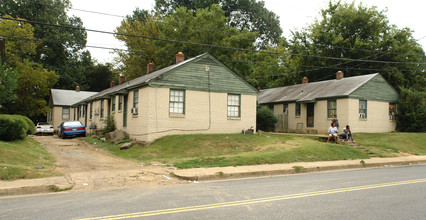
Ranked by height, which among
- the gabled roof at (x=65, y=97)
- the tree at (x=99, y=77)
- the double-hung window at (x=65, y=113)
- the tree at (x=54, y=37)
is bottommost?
the double-hung window at (x=65, y=113)

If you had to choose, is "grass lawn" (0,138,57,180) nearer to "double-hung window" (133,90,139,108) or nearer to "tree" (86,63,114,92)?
"double-hung window" (133,90,139,108)

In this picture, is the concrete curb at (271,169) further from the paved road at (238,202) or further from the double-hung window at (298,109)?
the double-hung window at (298,109)

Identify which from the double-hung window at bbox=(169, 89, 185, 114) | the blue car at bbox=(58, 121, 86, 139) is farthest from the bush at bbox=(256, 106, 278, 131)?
the blue car at bbox=(58, 121, 86, 139)

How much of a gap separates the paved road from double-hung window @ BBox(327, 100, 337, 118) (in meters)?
16.8

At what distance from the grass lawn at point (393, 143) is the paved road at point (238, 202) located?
10.1 meters

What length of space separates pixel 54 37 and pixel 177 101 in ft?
118

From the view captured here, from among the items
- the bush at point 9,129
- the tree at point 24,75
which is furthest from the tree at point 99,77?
the bush at point 9,129

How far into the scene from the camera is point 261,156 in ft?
47.3

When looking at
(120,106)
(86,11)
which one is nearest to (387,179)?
(86,11)

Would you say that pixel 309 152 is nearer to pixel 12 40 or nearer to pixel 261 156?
pixel 261 156

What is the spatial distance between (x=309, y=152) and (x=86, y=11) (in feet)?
40.2

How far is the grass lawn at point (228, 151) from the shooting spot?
14.0 m

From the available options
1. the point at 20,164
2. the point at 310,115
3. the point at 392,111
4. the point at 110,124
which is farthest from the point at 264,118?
the point at 20,164

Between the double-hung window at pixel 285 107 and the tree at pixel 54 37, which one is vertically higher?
the tree at pixel 54 37
